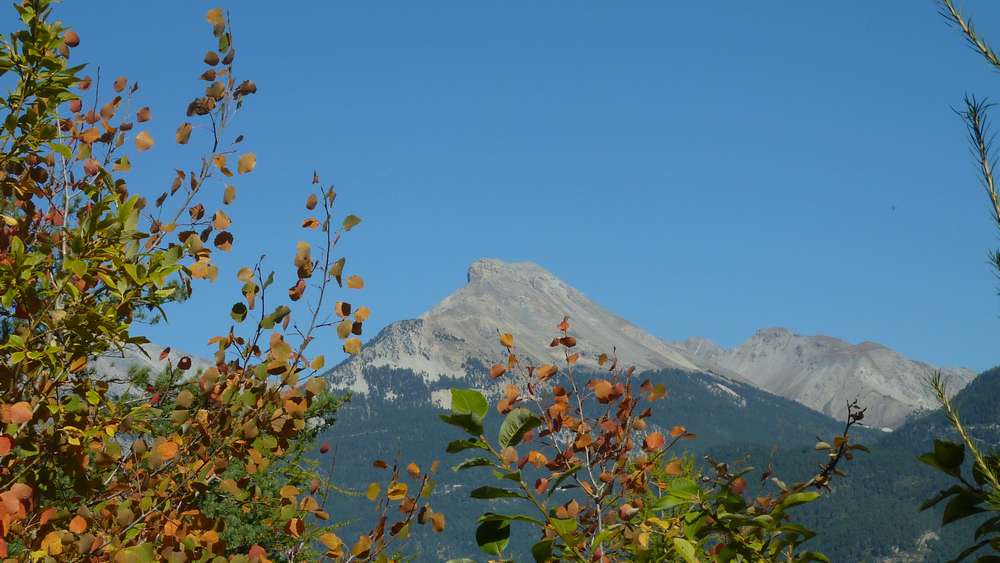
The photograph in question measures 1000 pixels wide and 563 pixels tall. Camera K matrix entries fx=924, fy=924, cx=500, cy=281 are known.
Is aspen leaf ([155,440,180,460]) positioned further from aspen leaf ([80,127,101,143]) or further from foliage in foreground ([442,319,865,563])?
aspen leaf ([80,127,101,143])

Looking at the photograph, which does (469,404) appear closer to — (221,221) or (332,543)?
(332,543)

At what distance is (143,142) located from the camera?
487cm

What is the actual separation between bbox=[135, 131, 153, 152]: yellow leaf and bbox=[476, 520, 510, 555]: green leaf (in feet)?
11.5

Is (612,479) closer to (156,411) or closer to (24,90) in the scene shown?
(156,411)

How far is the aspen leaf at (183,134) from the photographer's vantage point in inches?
186

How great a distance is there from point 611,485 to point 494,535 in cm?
218

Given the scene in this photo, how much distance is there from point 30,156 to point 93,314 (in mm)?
1454

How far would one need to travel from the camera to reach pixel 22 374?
370cm

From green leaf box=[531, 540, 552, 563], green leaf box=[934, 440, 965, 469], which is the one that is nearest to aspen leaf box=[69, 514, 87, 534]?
green leaf box=[531, 540, 552, 563]

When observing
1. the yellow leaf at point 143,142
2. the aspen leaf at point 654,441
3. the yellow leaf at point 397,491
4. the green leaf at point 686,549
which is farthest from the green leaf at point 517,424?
the yellow leaf at point 143,142

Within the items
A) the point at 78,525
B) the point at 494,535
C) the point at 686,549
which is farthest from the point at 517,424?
the point at 78,525

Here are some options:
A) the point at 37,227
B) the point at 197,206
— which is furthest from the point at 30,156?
the point at 197,206

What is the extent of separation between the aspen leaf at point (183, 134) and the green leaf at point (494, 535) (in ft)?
10.8

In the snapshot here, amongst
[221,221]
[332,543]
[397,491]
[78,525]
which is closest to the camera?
[78,525]
